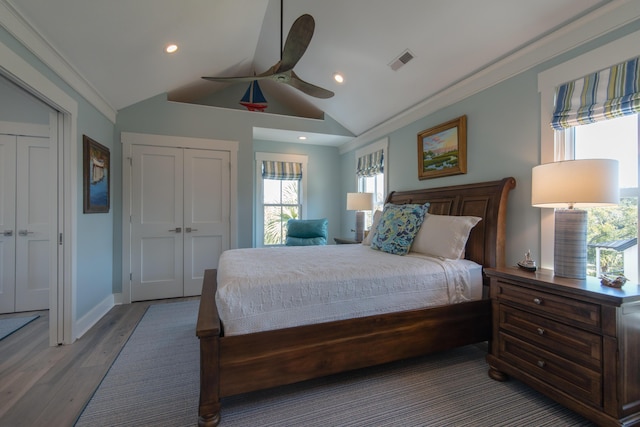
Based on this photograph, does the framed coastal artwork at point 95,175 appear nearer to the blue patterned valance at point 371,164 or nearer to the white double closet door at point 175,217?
the white double closet door at point 175,217

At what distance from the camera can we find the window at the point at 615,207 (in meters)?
1.76

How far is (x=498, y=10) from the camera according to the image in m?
2.09

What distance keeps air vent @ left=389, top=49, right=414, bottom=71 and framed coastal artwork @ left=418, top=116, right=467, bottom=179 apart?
76 centimetres

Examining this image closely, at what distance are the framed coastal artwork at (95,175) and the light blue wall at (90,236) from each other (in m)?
0.08

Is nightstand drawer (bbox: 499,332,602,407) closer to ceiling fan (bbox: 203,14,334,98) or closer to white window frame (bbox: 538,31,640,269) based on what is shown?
white window frame (bbox: 538,31,640,269)

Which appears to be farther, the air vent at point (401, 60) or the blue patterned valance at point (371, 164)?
the blue patterned valance at point (371, 164)

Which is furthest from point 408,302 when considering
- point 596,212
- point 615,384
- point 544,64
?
point 544,64

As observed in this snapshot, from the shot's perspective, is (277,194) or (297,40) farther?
(277,194)

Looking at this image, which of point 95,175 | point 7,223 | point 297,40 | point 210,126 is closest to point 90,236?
point 95,175

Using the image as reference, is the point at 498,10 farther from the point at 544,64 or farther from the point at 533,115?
the point at 533,115

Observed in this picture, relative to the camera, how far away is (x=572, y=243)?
68.3 inches

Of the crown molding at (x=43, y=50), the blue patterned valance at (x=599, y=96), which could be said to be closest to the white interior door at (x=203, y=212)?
the crown molding at (x=43, y=50)

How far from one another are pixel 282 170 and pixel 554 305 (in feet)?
13.8

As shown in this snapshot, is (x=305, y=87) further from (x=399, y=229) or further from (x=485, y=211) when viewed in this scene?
(x=485, y=211)
